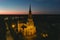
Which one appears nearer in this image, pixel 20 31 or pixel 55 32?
Answer: pixel 20 31

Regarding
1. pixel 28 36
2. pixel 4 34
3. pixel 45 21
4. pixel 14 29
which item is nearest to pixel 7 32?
pixel 4 34

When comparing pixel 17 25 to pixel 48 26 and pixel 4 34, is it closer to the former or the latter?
pixel 4 34

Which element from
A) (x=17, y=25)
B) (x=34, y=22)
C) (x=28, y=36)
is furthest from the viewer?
(x=34, y=22)

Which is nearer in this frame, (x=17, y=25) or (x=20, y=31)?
(x=20, y=31)

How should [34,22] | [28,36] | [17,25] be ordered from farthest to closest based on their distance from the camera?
[34,22], [17,25], [28,36]

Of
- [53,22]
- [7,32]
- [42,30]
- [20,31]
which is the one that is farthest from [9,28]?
[53,22]

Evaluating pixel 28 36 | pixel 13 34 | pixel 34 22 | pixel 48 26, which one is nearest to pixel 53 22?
pixel 48 26

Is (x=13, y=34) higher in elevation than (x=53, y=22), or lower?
lower

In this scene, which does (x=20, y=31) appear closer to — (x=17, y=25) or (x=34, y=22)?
(x=17, y=25)
